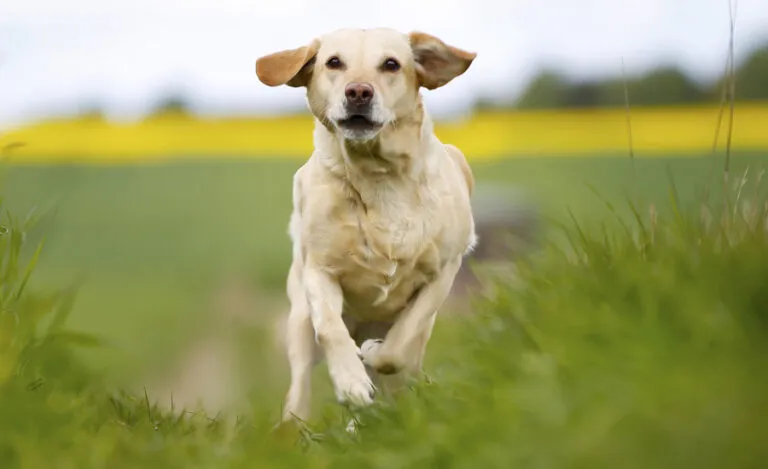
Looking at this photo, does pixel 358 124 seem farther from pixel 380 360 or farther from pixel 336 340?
pixel 380 360

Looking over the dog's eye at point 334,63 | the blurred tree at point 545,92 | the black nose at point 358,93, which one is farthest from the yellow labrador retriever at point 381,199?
the blurred tree at point 545,92

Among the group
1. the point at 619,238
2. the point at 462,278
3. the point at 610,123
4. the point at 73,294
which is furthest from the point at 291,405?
the point at 610,123

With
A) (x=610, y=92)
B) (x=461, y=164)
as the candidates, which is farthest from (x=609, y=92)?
(x=461, y=164)

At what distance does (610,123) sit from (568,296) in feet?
55.5

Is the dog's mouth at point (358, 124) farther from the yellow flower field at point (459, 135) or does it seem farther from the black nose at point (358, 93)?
the yellow flower field at point (459, 135)

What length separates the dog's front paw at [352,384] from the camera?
4883 mm

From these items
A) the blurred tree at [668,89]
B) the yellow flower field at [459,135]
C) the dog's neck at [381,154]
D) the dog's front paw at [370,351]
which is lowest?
the yellow flower field at [459,135]

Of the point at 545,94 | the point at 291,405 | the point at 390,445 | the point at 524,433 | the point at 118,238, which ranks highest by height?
the point at 524,433

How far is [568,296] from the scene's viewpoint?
4.30 meters

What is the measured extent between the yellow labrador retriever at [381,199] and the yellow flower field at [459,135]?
42.1 feet

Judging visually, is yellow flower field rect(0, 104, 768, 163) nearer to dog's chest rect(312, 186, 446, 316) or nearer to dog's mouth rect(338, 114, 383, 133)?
dog's chest rect(312, 186, 446, 316)

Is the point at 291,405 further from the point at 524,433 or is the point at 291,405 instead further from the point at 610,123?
the point at 610,123

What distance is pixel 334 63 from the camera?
5.36 meters

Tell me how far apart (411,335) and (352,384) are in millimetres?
534
